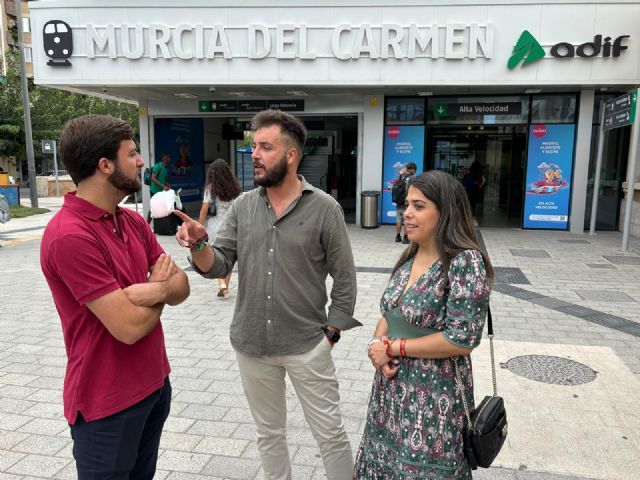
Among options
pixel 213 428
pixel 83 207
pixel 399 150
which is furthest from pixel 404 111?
pixel 83 207

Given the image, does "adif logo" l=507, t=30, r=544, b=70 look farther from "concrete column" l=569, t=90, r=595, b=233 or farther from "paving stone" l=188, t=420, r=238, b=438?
"paving stone" l=188, t=420, r=238, b=438

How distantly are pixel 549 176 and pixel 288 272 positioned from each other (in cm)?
1250

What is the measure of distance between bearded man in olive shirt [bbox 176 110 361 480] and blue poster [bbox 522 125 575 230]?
1210 centimetres

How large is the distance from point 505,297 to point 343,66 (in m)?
7.32

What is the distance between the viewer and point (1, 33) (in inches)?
1393

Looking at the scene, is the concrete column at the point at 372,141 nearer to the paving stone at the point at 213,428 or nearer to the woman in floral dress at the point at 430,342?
the paving stone at the point at 213,428

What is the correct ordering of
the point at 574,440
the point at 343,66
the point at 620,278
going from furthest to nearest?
the point at 343,66 → the point at 620,278 → the point at 574,440

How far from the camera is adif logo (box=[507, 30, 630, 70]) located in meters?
11.5

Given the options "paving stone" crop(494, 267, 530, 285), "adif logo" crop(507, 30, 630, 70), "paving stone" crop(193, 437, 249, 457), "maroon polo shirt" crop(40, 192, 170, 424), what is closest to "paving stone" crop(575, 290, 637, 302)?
"paving stone" crop(494, 267, 530, 285)

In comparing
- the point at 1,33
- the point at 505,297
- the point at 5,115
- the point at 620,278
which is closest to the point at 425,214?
the point at 505,297

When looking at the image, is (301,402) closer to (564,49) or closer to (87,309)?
(87,309)

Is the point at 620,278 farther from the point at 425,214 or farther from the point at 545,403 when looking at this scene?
the point at 425,214

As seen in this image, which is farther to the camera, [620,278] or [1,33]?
[1,33]

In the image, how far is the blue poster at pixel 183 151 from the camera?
1580cm
